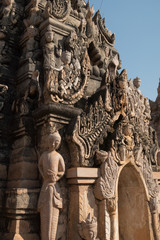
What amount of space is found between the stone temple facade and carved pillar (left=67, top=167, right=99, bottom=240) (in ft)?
0.06

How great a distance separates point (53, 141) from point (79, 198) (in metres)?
1.31

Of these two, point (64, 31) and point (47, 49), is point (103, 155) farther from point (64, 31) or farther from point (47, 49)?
point (64, 31)

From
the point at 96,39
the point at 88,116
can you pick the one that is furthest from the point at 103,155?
the point at 96,39

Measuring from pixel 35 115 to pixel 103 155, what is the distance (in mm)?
1828

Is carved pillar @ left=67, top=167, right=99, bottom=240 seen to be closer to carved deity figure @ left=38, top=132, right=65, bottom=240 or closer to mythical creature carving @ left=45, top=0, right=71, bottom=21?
carved deity figure @ left=38, top=132, right=65, bottom=240

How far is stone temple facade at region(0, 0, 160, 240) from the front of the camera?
4.62m

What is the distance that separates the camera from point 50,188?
453 centimetres

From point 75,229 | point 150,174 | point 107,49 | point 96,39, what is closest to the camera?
point 75,229

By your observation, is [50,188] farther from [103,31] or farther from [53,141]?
[103,31]

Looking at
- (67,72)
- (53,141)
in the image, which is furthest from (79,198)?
(67,72)

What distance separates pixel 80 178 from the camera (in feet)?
15.9

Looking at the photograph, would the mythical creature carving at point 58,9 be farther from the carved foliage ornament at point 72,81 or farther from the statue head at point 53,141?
the statue head at point 53,141

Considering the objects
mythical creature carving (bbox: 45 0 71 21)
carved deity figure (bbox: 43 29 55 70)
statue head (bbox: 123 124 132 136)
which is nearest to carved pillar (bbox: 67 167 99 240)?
statue head (bbox: 123 124 132 136)

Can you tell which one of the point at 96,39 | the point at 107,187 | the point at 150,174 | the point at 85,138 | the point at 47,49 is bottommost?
the point at 107,187
